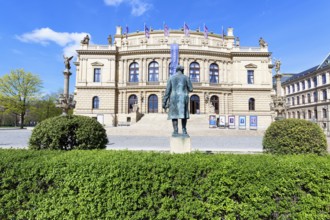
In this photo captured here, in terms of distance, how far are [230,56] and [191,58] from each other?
8.79 metres

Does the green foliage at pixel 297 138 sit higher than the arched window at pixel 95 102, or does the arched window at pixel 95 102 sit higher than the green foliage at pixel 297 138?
the arched window at pixel 95 102

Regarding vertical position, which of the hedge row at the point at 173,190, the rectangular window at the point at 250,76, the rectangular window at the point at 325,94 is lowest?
the hedge row at the point at 173,190

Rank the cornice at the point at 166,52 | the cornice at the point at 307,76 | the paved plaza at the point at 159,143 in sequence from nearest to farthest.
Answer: the paved plaza at the point at 159,143 < the cornice at the point at 166,52 < the cornice at the point at 307,76

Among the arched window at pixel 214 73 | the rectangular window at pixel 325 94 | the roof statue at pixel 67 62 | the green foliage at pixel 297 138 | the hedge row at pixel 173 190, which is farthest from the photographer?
the rectangular window at pixel 325 94

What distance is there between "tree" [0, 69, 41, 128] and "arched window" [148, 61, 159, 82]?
25141 mm

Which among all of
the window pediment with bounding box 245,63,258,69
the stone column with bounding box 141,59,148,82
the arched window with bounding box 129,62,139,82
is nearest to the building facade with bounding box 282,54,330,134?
the window pediment with bounding box 245,63,258,69

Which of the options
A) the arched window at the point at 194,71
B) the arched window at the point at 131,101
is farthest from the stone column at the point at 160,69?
the arched window at the point at 131,101

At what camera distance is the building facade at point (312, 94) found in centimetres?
4719

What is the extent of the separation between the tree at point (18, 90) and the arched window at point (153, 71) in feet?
82.5

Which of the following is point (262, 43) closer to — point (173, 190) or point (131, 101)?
point (131, 101)

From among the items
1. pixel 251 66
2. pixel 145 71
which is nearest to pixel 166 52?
pixel 145 71

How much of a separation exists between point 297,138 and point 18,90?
159ft

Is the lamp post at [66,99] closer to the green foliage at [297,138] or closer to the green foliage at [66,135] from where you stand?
the green foliage at [66,135]

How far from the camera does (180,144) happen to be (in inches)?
263
